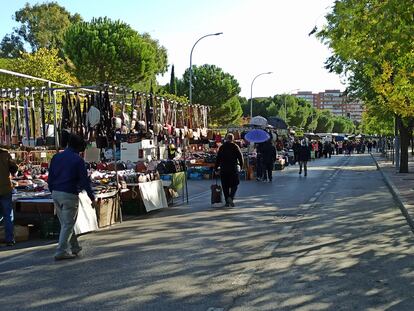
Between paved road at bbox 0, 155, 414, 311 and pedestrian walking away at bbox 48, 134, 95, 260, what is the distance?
0.31 meters

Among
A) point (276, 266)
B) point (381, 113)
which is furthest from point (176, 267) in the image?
point (381, 113)

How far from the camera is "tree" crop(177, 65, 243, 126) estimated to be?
229ft

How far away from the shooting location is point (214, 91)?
6988cm

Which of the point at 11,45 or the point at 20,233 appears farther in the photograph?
the point at 11,45

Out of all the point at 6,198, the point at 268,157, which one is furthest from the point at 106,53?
the point at 6,198

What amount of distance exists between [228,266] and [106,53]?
1666 inches

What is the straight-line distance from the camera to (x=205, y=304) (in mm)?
5473

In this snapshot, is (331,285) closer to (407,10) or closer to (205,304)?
(205,304)

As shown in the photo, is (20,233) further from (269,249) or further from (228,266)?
(269,249)

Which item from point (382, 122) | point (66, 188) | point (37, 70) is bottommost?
point (66, 188)

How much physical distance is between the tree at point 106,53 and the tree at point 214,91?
19.2m

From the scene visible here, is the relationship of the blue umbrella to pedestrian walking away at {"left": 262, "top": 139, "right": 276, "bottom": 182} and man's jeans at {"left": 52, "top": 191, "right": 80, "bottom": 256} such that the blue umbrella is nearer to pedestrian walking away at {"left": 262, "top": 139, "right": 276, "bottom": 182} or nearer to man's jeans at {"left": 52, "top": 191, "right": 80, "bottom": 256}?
pedestrian walking away at {"left": 262, "top": 139, "right": 276, "bottom": 182}

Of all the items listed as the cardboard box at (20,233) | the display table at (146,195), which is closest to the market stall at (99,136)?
the display table at (146,195)

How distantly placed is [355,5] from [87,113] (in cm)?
569
